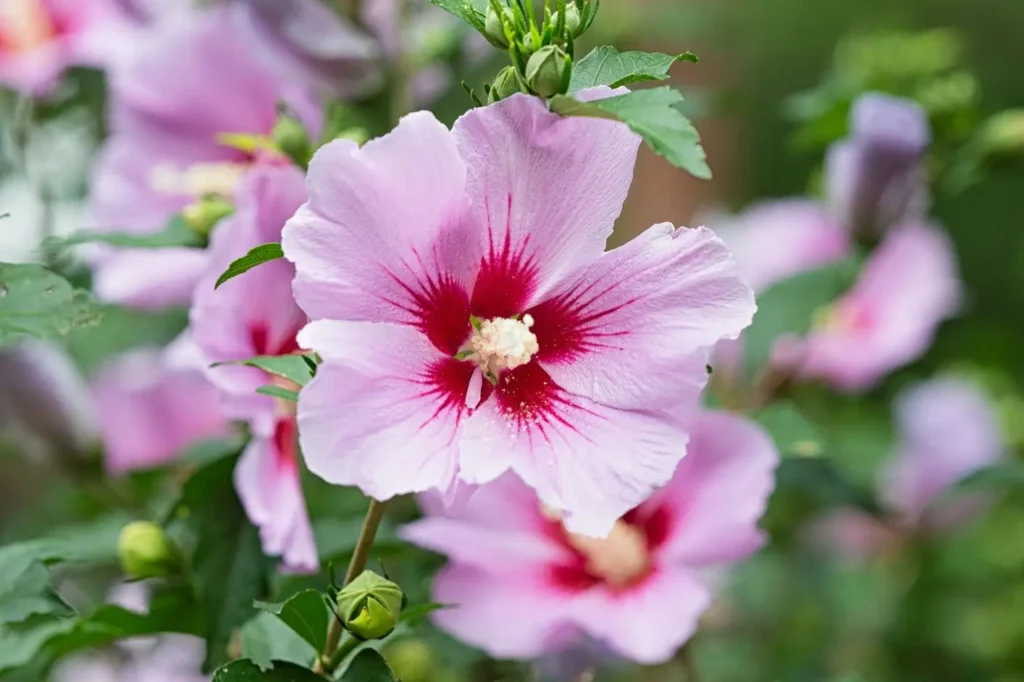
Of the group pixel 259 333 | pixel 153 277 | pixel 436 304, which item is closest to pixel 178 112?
pixel 153 277

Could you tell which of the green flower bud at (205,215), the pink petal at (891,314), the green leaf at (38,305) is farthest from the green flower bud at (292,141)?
the pink petal at (891,314)

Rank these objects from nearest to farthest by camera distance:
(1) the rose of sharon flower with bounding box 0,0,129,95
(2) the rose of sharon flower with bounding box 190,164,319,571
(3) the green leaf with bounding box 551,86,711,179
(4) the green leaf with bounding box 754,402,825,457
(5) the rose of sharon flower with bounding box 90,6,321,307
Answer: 1. (3) the green leaf with bounding box 551,86,711,179
2. (2) the rose of sharon flower with bounding box 190,164,319,571
3. (4) the green leaf with bounding box 754,402,825,457
4. (5) the rose of sharon flower with bounding box 90,6,321,307
5. (1) the rose of sharon flower with bounding box 0,0,129,95

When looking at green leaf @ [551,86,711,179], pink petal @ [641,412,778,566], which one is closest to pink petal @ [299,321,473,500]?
green leaf @ [551,86,711,179]

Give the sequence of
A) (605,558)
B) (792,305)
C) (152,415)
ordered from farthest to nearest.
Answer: (152,415)
(792,305)
(605,558)

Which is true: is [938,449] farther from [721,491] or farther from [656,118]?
[656,118]

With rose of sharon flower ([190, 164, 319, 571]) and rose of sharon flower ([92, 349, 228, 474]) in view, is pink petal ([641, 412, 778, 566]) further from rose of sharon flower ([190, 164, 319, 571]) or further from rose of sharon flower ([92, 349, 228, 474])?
rose of sharon flower ([92, 349, 228, 474])

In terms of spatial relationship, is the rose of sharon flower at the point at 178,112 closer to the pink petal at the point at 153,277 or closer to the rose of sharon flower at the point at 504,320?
the pink petal at the point at 153,277
